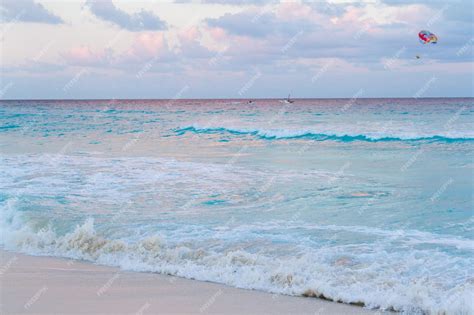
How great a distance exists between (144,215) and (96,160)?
1035 cm

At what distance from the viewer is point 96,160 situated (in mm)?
20453

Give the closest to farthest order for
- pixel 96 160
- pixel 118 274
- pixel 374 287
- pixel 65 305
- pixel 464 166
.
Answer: pixel 65 305 → pixel 374 287 → pixel 118 274 → pixel 464 166 → pixel 96 160

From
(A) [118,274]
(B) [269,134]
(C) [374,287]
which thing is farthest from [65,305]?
(B) [269,134]

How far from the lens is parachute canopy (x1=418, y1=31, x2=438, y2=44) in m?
20.9

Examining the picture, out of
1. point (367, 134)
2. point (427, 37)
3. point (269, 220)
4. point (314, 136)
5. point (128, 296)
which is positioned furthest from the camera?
point (314, 136)

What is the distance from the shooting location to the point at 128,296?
628 centimetres

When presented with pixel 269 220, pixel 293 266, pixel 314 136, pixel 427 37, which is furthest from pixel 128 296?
pixel 314 136

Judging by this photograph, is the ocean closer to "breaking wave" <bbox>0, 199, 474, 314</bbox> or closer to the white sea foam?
"breaking wave" <bbox>0, 199, 474, 314</bbox>

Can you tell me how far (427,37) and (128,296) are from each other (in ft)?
61.6

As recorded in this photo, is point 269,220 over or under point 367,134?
under

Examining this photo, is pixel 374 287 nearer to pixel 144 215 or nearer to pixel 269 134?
pixel 144 215

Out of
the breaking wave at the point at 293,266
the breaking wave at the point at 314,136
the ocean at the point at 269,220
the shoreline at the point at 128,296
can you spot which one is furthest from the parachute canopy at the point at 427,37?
the shoreline at the point at 128,296

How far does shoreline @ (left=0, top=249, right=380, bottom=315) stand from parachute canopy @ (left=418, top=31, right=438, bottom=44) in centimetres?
1736

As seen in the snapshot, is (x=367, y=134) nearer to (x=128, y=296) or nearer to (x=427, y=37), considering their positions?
(x=427, y=37)
